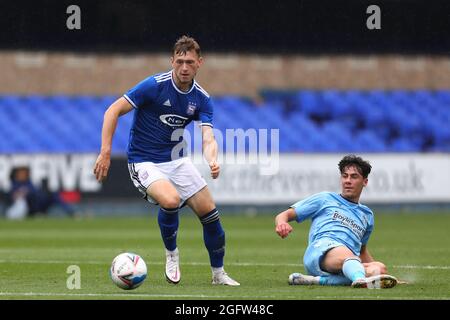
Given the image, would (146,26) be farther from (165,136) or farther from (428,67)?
(165,136)

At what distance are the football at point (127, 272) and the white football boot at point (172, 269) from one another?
865mm

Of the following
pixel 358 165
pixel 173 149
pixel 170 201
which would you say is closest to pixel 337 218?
pixel 358 165

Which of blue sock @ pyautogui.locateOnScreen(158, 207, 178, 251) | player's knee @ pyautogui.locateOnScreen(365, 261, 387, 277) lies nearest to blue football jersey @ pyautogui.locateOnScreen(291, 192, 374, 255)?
player's knee @ pyautogui.locateOnScreen(365, 261, 387, 277)

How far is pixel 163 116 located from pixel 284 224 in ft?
5.93

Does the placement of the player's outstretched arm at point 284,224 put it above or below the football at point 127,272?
above

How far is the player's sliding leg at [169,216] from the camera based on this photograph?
1002 centimetres

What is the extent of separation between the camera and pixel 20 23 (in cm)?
2766

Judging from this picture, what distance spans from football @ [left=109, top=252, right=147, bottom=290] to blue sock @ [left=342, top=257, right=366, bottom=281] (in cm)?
172

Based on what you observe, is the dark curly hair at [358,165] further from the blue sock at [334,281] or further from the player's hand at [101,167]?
the player's hand at [101,167]

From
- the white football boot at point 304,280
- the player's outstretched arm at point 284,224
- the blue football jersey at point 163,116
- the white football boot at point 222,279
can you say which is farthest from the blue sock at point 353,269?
the blue football jersey at point 163,116

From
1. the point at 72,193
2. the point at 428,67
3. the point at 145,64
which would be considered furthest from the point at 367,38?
the point at 72,193

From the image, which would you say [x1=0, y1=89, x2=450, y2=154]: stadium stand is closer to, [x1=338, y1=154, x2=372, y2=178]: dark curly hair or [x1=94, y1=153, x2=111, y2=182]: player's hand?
[x1=338, y1=154, x2=372, y2=178]: dark curly hair

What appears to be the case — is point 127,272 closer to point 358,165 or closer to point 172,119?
point 172,119

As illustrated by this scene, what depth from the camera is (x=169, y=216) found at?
33.7ft
